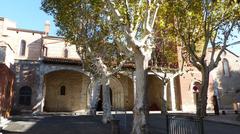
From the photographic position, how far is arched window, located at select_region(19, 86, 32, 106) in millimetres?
23234

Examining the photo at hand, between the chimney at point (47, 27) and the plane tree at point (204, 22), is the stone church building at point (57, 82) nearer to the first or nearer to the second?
the chimney at point (47, 27)

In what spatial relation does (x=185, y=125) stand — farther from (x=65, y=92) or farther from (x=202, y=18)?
(x=65, y=92)

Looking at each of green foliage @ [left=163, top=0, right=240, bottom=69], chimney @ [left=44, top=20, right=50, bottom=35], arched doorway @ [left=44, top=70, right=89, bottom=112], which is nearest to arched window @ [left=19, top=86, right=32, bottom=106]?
arched doorway @ [left=44, top=70, right=89, bottom=112]

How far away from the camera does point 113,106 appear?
30.4m

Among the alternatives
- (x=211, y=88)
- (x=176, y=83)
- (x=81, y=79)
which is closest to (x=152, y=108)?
(x=176, y=83)

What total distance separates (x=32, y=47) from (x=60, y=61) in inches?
383

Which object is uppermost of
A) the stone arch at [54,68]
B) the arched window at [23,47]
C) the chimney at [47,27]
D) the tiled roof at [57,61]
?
the chimney at [47,27]

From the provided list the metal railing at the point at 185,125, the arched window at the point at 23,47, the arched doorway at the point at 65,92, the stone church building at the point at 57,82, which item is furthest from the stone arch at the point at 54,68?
the metal railing at the point at 185,125

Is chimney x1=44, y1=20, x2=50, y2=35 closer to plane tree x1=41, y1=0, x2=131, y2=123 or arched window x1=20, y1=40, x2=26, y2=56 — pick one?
arched window x1=20, y1=40, x2=26, y2=56

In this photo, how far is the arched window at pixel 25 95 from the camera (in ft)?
76.2

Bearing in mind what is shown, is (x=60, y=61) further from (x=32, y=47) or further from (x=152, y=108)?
(x=152, y=108)

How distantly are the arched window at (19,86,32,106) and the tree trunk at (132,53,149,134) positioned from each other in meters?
17.1

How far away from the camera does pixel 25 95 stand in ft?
76.7

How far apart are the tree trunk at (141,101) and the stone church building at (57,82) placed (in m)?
12.2
